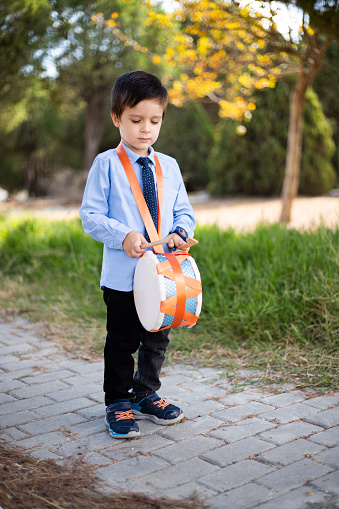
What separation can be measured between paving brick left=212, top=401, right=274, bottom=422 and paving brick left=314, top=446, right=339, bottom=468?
506mm

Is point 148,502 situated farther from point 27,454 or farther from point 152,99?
point 152,99

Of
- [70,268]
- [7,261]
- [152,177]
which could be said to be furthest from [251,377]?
[7,261]

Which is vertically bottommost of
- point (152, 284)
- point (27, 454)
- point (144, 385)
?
point (27, 454)

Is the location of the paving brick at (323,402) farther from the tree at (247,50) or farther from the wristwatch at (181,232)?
the tree at (247,50)

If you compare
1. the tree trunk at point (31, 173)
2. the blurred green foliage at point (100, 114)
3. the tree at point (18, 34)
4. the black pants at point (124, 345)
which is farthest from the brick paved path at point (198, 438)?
the tree trunk at point (31, 173)

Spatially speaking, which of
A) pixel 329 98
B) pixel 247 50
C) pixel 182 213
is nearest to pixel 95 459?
pixel 182 213

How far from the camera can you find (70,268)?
582 centimetres

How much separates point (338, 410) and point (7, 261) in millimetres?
4425

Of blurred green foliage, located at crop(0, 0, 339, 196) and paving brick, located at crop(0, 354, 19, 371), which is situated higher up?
blurred green foliage, located at crop(0, 0, 339, 196)

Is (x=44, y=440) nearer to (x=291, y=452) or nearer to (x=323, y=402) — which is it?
(x=291, y=452)

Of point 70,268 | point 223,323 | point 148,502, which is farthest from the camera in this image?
point 70,268

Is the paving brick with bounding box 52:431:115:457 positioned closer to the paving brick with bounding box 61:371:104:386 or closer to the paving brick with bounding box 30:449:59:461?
the paving brick with bounding box 30:449:59:461

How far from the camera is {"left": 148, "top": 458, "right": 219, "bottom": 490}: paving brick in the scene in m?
2.17

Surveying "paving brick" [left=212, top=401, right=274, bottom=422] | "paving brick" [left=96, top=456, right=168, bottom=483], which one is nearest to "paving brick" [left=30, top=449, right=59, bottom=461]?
"paving brick" [left=96, top=456, right=168, bottom=483]
